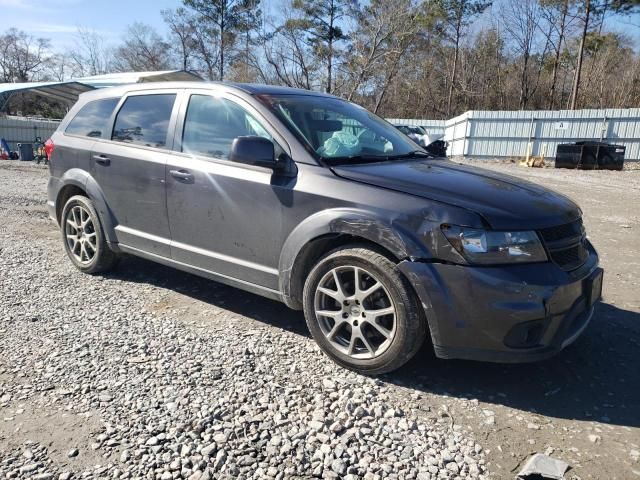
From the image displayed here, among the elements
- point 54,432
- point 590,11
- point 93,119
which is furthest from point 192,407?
point 590,11

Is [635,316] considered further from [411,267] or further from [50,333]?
[50,333]

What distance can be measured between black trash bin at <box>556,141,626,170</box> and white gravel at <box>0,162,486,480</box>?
21121mm

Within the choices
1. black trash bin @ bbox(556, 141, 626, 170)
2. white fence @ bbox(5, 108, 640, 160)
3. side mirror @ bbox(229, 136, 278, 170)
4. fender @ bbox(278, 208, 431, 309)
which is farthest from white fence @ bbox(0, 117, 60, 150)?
black trash bin @ bbox(556, 141, 626, 170)

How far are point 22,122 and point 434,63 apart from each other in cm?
3130

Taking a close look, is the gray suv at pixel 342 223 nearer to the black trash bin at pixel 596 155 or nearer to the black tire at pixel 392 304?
the black tire at pixel 392 304

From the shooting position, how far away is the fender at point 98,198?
4457 mm

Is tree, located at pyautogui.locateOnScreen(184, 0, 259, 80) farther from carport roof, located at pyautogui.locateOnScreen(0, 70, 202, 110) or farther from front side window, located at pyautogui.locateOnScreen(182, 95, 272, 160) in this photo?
front side window, located at pyautogui.locateOnScreen(182, 95, 272, 160)

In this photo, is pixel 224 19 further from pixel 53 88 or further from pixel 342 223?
pixel 342 223

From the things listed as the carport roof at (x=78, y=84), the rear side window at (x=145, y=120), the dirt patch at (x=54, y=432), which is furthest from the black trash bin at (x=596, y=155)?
the dirt patch at (x=54, y=432)

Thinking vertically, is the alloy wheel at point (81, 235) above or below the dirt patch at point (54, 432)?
above

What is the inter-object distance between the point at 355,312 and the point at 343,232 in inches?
20.3

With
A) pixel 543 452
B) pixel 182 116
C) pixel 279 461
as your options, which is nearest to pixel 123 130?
pixel 182 116

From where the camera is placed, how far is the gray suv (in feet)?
8.87

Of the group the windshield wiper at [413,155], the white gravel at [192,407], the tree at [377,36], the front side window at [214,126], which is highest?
the tree at [377,36]
